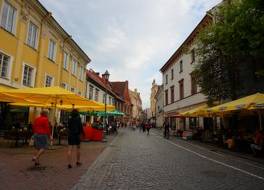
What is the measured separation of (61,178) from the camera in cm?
758

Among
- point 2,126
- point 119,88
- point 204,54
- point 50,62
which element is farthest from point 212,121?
point 119,88

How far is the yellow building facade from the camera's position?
60.6ft

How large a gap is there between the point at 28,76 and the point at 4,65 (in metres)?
3.41

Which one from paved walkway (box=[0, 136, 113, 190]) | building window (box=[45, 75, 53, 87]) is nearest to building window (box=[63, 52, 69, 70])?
building window (box=[45, 75, 53, 87])

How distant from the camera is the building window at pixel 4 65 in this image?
18.0 m

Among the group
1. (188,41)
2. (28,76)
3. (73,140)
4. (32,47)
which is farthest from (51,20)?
(188,41)

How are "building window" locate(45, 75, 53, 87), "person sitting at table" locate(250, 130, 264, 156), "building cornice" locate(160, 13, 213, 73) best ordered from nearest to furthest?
"person sitting at table" locate(250, 130, 264, 156) → "building window" locate(45, 75, 53, 87) → "building cornice" locate(160, 13, 213, 73)

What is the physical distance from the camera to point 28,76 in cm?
2188

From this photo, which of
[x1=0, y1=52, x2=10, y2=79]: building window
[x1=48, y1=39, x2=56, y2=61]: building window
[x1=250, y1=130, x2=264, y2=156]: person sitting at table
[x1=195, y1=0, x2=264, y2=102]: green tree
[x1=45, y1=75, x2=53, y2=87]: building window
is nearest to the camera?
[x1=250, y1=130, x2=264, y2=156]: person sitting at table

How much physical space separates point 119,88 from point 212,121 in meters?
65.6

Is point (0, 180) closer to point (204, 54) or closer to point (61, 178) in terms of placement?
point (61, 178)

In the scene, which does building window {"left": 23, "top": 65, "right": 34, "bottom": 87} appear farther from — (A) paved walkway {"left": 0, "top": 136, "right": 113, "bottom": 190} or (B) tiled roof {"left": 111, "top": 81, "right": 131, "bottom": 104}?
(B) tiled roof {"left": 111, "top": 81, "right": 131, "bottom": 104}

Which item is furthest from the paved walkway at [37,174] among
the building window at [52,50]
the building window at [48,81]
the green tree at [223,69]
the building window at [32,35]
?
the building window at [52,50]

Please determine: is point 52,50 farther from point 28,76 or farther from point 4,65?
point 4,65
